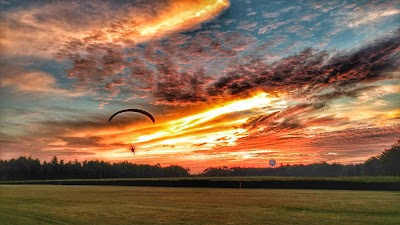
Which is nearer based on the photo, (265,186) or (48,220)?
(48,220)

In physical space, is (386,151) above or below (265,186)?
above

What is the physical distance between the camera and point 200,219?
2345cm

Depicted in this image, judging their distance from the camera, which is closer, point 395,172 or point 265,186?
point 265,186

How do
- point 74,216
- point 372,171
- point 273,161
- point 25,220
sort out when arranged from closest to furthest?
point 25,220, point 74,216, point 273,161, point 372,171

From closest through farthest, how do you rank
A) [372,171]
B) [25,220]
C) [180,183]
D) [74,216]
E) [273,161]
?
[25,220] < [74,216] < [180,183] < [273,161] < [372,171]

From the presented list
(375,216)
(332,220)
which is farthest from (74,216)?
(375,216)

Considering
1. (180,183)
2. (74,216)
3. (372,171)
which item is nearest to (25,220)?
(74,216)

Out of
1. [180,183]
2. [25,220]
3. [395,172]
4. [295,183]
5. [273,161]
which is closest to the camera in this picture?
[25,220]

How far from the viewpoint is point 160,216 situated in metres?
25.1

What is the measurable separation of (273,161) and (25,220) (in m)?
159

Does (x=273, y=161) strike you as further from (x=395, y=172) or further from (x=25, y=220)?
(x=25, y=220)

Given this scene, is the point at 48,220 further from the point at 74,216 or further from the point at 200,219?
the point at 200,219

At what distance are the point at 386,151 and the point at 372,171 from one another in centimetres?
3762

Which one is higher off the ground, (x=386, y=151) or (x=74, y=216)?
(x=386, y=151)
